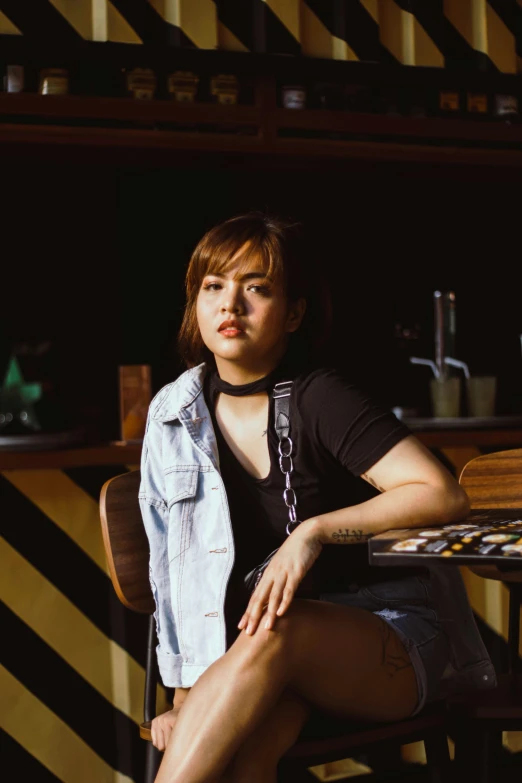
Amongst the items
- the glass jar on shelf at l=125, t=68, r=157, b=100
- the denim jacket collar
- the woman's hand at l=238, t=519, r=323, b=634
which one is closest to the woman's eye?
the denim jacket collar

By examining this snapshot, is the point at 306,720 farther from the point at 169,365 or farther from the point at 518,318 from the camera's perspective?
the point at 518,318

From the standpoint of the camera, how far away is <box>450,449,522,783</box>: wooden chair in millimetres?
1452

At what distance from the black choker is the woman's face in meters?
0.03

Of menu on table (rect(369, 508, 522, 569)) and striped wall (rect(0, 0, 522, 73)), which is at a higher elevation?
striped wall (rect(0, 0, 522, 73))

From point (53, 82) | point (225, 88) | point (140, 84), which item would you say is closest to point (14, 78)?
point (53, 82)

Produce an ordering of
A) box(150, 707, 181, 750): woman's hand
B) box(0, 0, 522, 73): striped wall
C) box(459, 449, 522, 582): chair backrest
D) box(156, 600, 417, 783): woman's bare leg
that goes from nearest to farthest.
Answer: box(156, 600, 417, 783): woman's bare leg < box(150, 707, 181, 750): woman's hand < box(459, 449, 522, 582): chair backrest < box(0, 0, 522, 73): striped wall

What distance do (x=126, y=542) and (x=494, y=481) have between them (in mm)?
728

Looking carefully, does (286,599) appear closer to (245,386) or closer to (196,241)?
(245,386)

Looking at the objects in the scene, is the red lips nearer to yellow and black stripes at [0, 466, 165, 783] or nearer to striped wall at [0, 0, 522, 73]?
yellow and black stripes at [0, 466, 165, 783]

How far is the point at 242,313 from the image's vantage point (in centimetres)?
155

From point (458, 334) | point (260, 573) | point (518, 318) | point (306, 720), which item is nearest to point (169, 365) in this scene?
point (458, 334)

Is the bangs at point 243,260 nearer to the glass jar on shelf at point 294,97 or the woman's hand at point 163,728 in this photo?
the woman's hand at point 163,728

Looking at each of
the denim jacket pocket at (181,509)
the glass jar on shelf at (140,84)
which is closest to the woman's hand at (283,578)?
the denim jacket pocket at (181,509)

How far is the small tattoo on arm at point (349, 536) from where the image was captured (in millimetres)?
1342
